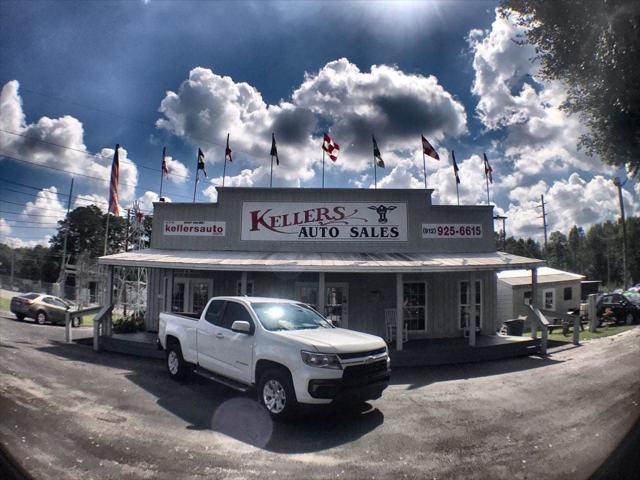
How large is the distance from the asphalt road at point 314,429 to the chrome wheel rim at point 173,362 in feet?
0.77

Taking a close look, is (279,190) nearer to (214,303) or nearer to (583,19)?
(214,303)

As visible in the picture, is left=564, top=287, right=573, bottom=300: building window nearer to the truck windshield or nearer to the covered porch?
the covered porch

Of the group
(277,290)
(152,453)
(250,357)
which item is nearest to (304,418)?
(250,357)

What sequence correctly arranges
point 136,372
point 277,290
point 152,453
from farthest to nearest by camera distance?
point 277,290
point 136,372
point 152,453

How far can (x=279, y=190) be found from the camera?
1446 centimetres

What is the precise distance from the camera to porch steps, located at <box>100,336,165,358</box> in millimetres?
10541

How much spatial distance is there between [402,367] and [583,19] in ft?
27.7

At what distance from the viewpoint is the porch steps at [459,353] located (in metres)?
10.1

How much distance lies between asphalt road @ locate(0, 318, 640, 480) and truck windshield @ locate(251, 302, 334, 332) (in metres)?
1.37

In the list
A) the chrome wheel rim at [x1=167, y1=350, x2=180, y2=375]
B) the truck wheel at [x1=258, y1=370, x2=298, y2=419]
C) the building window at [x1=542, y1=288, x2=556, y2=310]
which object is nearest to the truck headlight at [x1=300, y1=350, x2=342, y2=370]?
the truck wheel at [x1=258, y1=370, x2=298, y2=419]

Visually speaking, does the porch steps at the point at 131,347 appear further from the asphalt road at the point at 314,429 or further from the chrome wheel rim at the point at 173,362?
the chrome wheel rim at the point at 173,362

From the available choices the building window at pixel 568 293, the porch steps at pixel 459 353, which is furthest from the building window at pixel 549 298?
the porch steps at pixel 459 353

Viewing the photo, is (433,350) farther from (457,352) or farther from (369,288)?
(369,288)

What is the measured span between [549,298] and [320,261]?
18.8 meters
